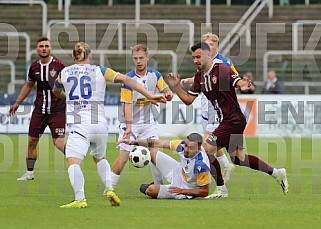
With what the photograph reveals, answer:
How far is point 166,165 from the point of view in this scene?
1340 centimetres

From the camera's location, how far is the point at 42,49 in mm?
15398

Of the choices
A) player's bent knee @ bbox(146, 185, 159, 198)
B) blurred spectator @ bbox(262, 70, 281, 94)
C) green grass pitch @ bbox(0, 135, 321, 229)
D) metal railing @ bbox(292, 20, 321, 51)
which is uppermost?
metal railing @ bbox(292, 20, 321, 51)

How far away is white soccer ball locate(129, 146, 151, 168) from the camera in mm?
13070

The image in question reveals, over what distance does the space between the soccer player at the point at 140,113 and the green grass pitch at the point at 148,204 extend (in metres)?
0.50

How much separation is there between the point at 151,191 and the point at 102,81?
196cm

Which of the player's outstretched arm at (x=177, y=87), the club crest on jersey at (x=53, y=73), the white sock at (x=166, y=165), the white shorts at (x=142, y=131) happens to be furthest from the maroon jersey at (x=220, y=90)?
the club crest on jersey at (x=53, y=73)

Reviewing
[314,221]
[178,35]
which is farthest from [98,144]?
[178,35]

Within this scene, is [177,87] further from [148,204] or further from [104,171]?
[148,204]

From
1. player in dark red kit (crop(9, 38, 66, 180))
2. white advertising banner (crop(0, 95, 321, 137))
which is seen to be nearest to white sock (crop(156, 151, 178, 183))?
player in dark red kit (crop(9, 38, 66, 180))

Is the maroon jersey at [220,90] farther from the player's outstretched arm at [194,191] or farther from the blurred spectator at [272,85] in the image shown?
the blurred spectator at [272,85]

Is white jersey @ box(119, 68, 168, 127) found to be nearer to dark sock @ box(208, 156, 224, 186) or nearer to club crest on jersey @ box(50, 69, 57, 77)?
dark sock @ box(208, 156, 224, 186)

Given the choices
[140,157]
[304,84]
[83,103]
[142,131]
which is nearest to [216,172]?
[140,157]

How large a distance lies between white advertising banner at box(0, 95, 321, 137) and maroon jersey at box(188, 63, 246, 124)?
1347 centimetres

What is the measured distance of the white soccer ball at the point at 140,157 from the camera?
13070 millimetres
